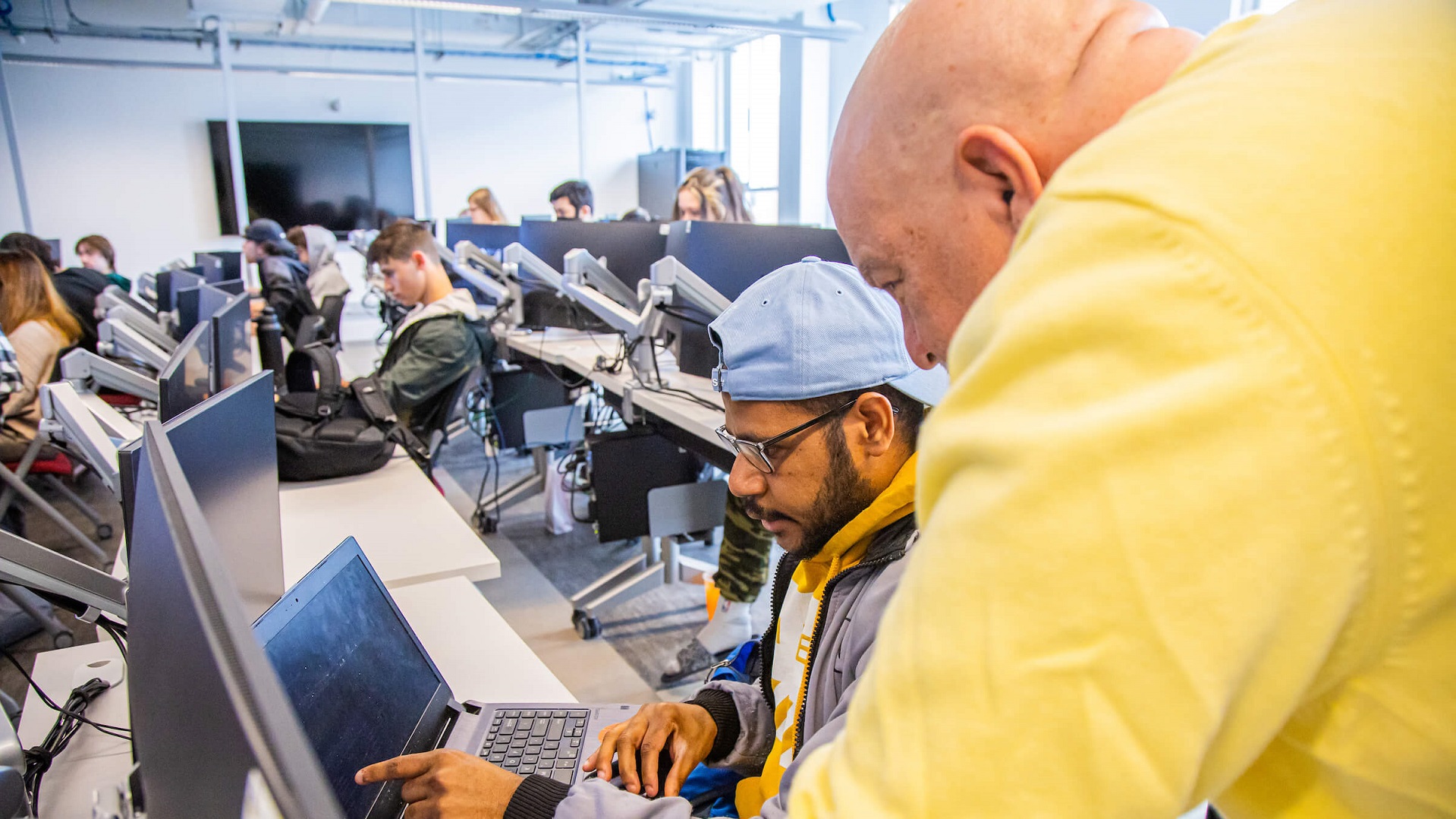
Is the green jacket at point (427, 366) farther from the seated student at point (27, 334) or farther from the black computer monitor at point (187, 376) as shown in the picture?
the seated student at point (27, 334)

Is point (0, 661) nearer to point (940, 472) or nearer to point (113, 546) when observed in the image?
point (113, 546)

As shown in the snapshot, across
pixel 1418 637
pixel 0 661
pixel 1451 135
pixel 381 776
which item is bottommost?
pixel 0 661

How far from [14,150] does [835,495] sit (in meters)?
9.27

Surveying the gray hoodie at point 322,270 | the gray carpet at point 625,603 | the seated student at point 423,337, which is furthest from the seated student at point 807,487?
the gray hoodie at point 322,270

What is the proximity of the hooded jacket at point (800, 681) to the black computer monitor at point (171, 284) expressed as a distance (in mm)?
3640

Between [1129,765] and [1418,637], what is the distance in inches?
5.0

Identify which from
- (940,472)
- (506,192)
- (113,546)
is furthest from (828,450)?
(506,192)

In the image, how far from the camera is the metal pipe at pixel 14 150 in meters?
7.27

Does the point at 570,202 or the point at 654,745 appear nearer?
the point at 654,745

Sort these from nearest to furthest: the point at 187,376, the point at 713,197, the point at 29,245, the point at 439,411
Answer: the point at 187,376, the point at 439,411, the point at 713,197, the point at 29,245

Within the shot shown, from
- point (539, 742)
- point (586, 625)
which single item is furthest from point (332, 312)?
point (539, 742)

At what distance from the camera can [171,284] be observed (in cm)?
422

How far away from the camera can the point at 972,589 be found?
0.99 feet

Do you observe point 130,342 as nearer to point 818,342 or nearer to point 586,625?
point 586,625
